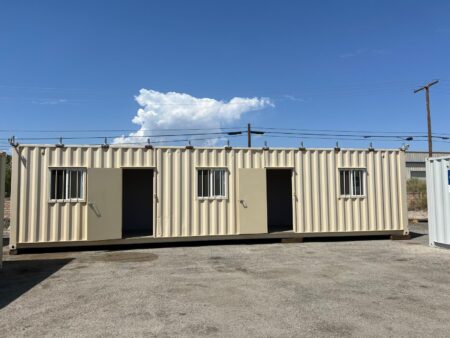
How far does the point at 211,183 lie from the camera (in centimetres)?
1259

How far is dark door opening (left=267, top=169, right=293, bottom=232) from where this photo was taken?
16.5 metres

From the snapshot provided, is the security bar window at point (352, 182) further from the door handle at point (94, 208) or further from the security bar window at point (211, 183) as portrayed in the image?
the door handle at point (94, 208)

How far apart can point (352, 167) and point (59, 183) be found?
9940 millimetres

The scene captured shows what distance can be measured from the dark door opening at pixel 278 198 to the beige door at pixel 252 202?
144 inches

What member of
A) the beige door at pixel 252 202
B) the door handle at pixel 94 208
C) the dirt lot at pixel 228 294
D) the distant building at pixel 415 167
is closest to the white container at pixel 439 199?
the dirt lot at pixel 228 294

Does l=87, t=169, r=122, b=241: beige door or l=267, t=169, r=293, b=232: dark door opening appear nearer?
l=87, t=169, r=122, b=241: beige door

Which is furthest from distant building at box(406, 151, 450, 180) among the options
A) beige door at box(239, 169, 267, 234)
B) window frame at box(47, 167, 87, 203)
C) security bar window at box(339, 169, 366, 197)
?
window frame at box(47, 167, 87, 203)

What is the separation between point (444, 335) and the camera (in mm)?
4551

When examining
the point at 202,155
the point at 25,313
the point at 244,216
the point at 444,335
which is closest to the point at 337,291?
the point at 444,335

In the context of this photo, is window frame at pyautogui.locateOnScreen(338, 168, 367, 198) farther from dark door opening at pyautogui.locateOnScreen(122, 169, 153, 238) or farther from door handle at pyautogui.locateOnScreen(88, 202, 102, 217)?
door handle at pyautogui.locateOnScreen(88, 202, 102, 217)

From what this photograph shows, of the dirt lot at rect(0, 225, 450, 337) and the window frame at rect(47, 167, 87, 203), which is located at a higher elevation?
the window frame at rect(47, 167, 87, 203)

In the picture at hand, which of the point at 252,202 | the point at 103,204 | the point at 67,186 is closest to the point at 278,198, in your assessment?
the point at 252,202

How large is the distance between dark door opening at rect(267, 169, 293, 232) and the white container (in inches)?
232

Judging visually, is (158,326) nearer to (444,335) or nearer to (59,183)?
(444,335)
